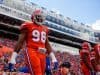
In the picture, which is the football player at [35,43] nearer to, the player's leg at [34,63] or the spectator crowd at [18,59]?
the player's leg at [34,63]

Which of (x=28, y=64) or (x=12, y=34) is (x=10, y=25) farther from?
(x=28, y=64)

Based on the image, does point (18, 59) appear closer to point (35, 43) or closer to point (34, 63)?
point (35, 43)

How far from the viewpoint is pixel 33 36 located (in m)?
4.86

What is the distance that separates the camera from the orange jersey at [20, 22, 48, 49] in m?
4.83

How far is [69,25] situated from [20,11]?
11.0m

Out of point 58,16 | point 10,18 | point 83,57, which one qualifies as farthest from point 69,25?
point 83,57

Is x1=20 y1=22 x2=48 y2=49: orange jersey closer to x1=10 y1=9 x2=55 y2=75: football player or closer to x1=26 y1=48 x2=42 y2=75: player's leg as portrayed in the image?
x1=10 y1=9 x2=55 y2=75: football player

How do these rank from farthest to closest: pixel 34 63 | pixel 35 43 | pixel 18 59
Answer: pixel 18 59
pixel 35 43
pixel 34 63

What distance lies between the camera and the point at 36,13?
501cm

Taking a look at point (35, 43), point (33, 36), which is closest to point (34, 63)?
point (35, 43)

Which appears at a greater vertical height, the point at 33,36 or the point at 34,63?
the point at 33,36

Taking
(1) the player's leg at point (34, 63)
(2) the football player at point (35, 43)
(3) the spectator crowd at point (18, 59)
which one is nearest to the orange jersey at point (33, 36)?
(2) the football player at point (35, 43)

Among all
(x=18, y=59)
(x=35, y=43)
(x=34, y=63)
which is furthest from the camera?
(x=18, y=59)

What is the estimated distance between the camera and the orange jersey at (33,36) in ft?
15.8
